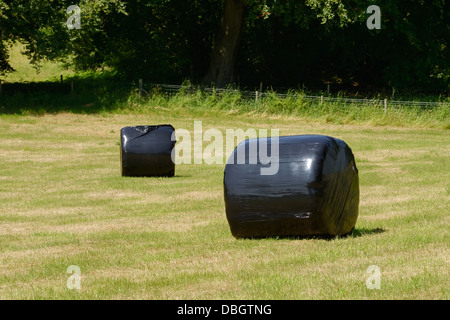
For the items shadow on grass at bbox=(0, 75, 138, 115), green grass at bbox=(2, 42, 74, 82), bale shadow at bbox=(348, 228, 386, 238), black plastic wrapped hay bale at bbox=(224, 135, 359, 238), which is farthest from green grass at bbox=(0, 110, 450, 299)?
green grass at bbox=(2, 42, 74, 82)

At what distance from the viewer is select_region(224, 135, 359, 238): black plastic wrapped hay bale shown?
888 cm

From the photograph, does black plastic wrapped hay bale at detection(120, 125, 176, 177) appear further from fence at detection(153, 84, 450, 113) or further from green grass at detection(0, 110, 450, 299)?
fence at detection(153, 84, 450, 113)

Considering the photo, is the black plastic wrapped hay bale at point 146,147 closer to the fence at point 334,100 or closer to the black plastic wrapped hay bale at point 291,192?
the black plastic wrapped hay bale at point 291,192

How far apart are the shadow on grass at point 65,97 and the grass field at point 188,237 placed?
844cm

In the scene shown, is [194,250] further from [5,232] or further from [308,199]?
[5,232]

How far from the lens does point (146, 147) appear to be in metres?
17.4

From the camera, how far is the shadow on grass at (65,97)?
34278mm

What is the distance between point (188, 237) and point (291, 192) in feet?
5.51

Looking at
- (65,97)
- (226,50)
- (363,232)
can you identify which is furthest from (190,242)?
(226,50)

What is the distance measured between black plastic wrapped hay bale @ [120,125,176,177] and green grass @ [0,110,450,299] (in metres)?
0.57

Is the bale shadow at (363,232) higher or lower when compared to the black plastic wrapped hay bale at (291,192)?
lower

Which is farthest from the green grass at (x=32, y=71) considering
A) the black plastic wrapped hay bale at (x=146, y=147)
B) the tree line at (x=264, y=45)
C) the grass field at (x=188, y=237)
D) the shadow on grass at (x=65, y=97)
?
the black plastic wrapped hay bale at (x=146, y=147)

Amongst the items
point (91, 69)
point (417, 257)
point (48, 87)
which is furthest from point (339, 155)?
point (91, 69)
